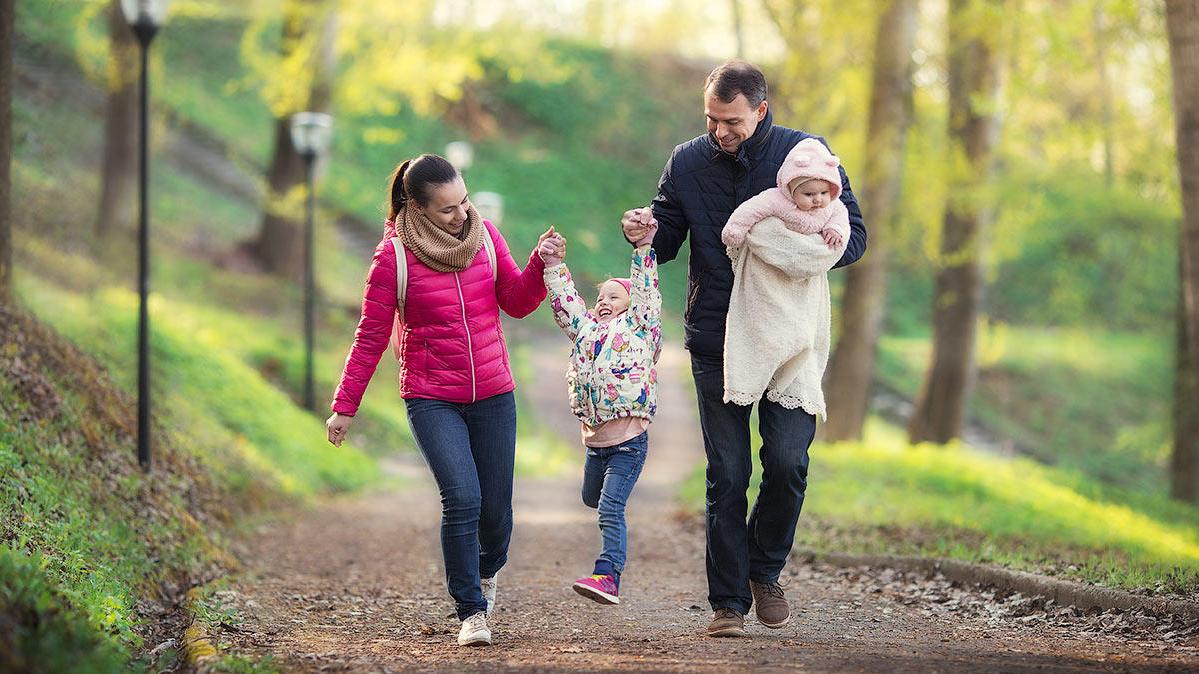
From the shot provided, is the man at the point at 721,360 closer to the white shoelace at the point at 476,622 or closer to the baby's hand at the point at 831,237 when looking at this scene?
the baby's hand at the point at 831,237

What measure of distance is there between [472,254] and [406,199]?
16.1 inches

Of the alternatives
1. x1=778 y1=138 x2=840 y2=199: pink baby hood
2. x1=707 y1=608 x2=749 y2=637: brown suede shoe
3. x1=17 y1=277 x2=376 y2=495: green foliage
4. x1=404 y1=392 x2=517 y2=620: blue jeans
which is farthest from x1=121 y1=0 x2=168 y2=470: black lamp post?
x1=778 y1=138 x2=840 y2=199: pink baby hood

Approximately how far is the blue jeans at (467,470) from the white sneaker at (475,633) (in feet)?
0.11

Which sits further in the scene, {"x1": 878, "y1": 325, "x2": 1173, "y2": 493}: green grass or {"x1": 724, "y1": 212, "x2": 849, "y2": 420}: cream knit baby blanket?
{"x1": 878, "y1": 325, "x2": 1173, "y2": 493}: green grass

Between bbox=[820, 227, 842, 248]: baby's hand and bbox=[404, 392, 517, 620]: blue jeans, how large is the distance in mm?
1513

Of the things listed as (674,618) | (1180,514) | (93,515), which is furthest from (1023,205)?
(93,515)

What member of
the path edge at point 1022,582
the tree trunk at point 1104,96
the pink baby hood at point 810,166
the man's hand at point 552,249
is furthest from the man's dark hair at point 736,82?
the tree trunk at point 1104,96

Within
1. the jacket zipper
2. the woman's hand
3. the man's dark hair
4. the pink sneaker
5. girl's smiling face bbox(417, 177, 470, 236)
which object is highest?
the man's dark hair

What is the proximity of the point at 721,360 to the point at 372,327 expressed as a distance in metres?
1.51

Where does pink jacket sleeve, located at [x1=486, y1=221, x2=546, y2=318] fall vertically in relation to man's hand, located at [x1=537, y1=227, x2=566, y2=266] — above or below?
below

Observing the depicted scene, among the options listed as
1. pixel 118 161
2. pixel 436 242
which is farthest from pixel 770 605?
pixel 118 161

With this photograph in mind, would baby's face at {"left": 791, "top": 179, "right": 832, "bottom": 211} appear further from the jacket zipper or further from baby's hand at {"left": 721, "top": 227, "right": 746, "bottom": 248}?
the jacket zipper

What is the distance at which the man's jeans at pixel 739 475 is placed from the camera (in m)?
5.68

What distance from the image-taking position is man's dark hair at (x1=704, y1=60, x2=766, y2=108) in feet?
17.9
